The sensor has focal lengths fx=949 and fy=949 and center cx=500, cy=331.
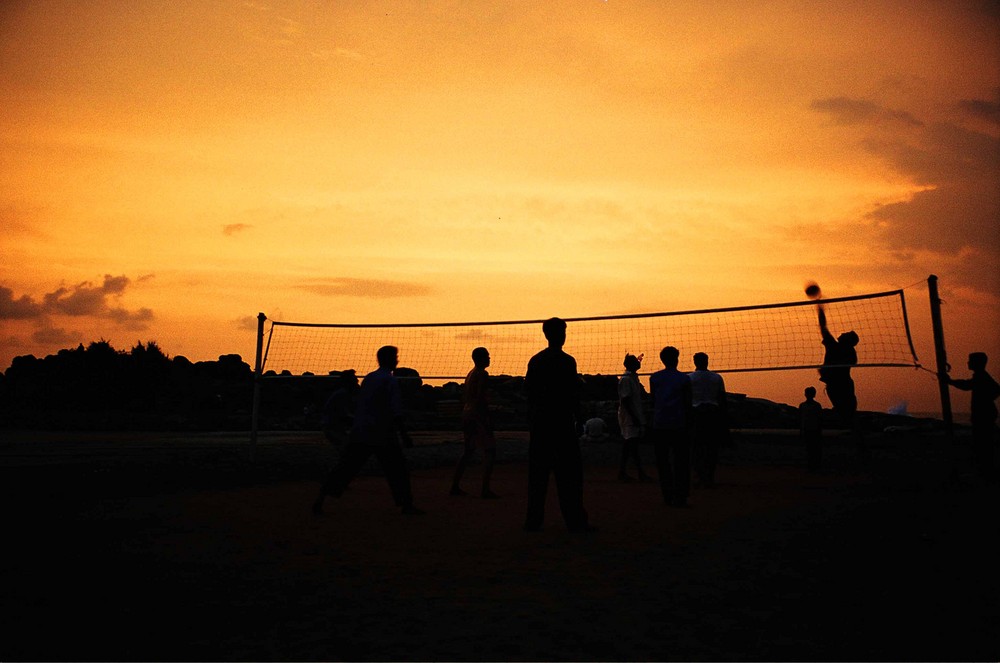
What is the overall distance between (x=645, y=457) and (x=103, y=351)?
42.4 m

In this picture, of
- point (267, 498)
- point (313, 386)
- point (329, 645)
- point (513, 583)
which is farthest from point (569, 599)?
point (313, 386)

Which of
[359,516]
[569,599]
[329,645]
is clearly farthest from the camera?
[359,516]

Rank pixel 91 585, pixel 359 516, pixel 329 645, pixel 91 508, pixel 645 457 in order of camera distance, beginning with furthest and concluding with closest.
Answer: pixel 645 457 → pixel 91 508 → pixel 359 516 → pixel 91 585 → pixel 329 645

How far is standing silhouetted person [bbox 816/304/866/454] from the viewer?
46.9ft

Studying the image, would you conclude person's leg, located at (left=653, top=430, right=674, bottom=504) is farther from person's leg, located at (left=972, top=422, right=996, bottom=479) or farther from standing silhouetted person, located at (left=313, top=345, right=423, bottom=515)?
person's leg, located at (left=972, top=422, right=996, bottom=479)

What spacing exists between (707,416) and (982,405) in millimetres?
3178

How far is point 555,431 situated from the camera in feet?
26.9

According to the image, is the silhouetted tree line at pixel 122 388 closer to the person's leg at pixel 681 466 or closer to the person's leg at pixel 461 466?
the person's leg at pixel 461 466

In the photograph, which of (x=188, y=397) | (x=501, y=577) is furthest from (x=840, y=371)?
Result: (x=188, y=397)

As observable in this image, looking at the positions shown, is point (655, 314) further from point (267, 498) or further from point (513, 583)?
point (513, 583)

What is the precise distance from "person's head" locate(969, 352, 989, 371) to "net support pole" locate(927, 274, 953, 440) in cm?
32

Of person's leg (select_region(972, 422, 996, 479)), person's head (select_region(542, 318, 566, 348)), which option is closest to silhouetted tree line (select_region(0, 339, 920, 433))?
person's leg (select_region(972, 422, 996, 479))

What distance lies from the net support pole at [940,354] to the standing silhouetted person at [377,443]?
6471mm

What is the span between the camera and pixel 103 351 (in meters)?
53.5
